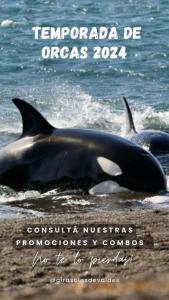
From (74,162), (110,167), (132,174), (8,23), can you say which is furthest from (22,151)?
(8,23)

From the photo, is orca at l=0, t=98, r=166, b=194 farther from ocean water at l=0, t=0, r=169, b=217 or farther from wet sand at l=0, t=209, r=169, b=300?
wet sand at l=0, t=209, r=169, b=300

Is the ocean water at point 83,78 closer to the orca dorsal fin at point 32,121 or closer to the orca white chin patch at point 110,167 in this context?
the orca white chin patch at point 110,167

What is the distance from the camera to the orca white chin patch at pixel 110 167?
10.2 metres

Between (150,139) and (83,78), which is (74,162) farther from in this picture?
(83,78)

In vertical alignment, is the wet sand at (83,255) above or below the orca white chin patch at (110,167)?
below

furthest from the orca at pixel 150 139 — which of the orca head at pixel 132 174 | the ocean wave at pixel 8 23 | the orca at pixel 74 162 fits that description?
the ocean wave at pixel 8 23

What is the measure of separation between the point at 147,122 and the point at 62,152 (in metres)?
9.38

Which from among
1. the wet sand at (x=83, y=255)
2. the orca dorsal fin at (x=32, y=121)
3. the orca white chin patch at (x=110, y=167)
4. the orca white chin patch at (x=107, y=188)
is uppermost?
the orca dorsal fin at (x=32, y=121)

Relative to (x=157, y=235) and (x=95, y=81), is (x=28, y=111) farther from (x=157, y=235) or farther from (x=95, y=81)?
(x=95, y=81)

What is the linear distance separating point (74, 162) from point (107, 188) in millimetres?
624

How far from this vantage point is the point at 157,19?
39625 millimetres

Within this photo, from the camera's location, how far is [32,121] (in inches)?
412

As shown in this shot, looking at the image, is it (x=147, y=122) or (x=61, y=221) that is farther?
(x=147, y=122)

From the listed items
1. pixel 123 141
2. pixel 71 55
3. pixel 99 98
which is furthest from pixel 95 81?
pixel 123 141
